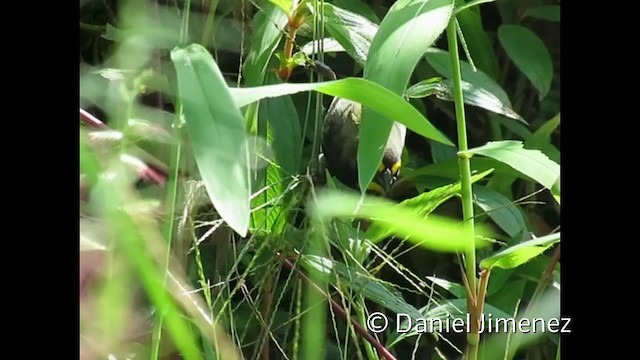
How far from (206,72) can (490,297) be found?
346mm

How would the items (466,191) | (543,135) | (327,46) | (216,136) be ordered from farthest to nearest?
(543,135), (327,46), (466,191), (216,136)

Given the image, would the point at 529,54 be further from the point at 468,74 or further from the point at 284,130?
the point at 284,130

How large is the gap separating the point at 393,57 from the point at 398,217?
0.11 m

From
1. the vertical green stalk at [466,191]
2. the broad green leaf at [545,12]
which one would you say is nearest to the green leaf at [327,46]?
the vertical green stalk at [466,191]

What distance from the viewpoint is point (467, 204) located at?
0.44 metres

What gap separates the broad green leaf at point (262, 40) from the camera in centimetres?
48

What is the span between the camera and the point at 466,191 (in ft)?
1.45

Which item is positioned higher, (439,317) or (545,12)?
(545,12)

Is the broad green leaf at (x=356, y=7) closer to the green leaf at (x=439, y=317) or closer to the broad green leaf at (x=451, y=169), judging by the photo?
the broad green leaf at (x=451, y=169)

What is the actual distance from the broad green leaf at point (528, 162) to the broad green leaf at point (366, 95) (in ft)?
0.21

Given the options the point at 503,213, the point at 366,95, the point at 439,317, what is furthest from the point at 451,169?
the point at 366,95

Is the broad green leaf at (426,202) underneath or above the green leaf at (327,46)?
underneath
